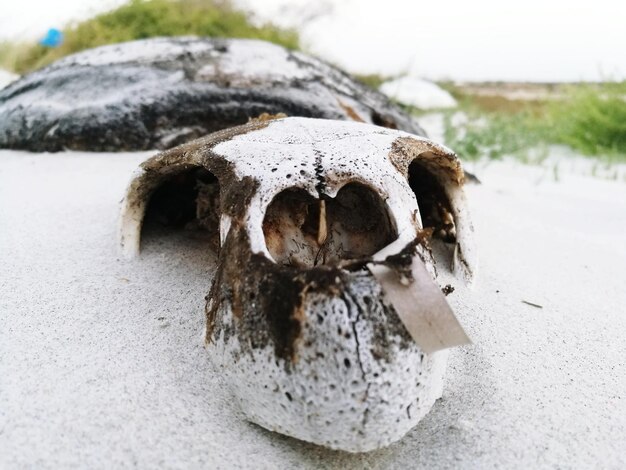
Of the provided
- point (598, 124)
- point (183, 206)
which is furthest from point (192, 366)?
point (598, 124)

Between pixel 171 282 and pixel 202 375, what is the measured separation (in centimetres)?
36

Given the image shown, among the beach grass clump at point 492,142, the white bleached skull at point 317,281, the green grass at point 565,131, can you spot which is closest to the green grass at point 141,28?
the green grass at point 565,131

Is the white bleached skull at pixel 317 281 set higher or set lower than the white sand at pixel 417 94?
lower

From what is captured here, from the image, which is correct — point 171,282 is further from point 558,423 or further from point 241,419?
point 558,423

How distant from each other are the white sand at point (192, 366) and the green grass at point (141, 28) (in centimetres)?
421

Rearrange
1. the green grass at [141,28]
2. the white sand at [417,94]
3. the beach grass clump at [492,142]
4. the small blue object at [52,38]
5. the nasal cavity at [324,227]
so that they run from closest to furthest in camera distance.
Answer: the nasal cavity at [324,227], the beach grass clump at [492,142], the green grass at [141,28], the small blue object at [52,38], the white sand at [417,94]

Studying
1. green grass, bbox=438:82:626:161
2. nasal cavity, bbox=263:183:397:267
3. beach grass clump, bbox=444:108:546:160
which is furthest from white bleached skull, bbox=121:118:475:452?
green grass, bbox=438:82:626:161

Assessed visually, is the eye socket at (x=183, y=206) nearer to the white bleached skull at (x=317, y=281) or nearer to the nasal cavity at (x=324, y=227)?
the white bleached skull at (x=317, y=281)

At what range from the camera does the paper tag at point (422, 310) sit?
33.1 inches

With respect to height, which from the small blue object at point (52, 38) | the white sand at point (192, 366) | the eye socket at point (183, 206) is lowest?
the white sand at point (192, 366)

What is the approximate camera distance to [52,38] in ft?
18.5

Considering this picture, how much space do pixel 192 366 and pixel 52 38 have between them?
569 centimetres

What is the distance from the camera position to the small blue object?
5590 mm

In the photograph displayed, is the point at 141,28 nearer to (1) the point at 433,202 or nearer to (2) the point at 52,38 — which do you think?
(2) the point at 52,38
